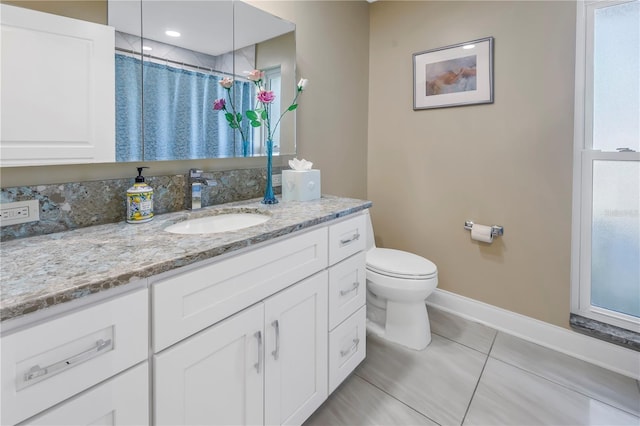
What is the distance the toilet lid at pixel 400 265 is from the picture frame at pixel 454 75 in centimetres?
107

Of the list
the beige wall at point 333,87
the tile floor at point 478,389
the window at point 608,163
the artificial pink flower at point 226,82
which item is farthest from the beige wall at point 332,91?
the window at point 608,163

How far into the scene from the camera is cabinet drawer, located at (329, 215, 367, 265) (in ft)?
4.80

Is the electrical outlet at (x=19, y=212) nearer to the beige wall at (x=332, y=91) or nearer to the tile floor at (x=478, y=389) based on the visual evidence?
the beige wall at (x=332, y=91)

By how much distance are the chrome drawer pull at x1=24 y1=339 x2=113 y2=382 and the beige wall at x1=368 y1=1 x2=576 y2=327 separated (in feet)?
7.07

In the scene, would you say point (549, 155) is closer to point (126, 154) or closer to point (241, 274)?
Answer: point (241, 274)

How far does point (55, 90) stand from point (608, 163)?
8.25 ft

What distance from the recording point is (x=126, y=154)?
1333 mm

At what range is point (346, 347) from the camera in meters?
1.62

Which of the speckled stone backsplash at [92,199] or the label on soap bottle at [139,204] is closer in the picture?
the speckled stone backsplash at [92,199]

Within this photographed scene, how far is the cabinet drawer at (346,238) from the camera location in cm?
146

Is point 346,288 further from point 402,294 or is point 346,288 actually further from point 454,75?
point 454,75

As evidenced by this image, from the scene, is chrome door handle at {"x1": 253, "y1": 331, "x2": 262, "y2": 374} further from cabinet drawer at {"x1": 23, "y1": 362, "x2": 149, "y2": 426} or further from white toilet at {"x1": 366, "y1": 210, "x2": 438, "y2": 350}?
white toilet at {"x1": 366, "y1": 210, "x2": 438, "y2": 350}

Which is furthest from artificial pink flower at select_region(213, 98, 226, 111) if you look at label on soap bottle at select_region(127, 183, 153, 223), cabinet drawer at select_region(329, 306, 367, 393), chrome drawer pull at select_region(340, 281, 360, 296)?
cabinet drawer at select_region(329, 306, 367, 393)

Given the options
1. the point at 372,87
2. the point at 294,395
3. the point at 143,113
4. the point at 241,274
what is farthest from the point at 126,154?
the point at 372,87
